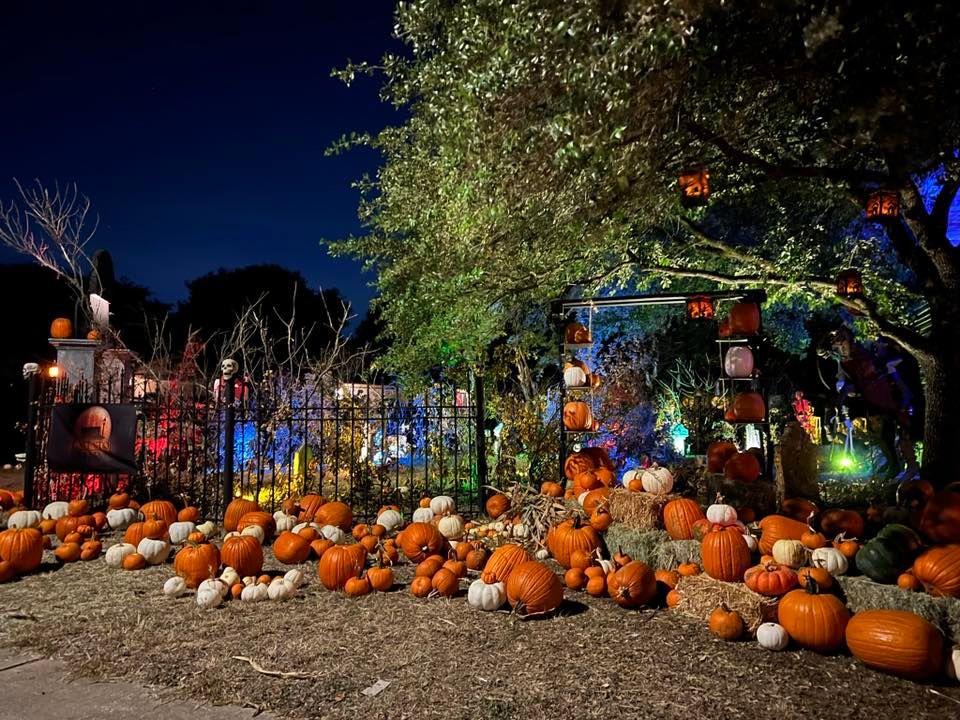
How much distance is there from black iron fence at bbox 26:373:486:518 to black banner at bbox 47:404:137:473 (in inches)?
8.4

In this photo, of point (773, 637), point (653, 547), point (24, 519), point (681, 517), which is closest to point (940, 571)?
point (773, 637)

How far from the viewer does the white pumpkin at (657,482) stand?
5.93 m

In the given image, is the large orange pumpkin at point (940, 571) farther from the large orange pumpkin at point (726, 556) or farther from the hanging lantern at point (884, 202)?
the hanging lantern at point (884, 202)

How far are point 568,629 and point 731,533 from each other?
144 centimetres

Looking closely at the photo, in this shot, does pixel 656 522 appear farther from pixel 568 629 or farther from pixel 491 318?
pixel 491 318

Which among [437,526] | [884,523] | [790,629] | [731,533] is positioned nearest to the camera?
[790,629]

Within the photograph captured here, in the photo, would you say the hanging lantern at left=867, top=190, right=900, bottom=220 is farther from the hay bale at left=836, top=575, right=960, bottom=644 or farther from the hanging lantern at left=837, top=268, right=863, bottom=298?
the hay bale at left=836, top=575, right=960, bottom=644

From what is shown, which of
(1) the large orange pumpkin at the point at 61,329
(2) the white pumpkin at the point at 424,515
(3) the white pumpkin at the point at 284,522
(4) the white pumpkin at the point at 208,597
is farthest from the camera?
(1) the large orange pumpkin at the point at 61,329

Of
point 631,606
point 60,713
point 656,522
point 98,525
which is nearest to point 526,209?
point 656,522

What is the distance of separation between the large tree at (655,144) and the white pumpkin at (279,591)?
3630 millimetres

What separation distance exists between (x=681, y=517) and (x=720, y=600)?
106 cm

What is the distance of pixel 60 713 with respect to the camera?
3256mm

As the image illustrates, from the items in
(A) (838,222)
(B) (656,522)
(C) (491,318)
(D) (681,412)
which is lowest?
(B) (656,522)

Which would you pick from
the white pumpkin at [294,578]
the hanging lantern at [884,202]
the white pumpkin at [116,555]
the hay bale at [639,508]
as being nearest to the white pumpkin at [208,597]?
the white pumpkin at [294,578]
